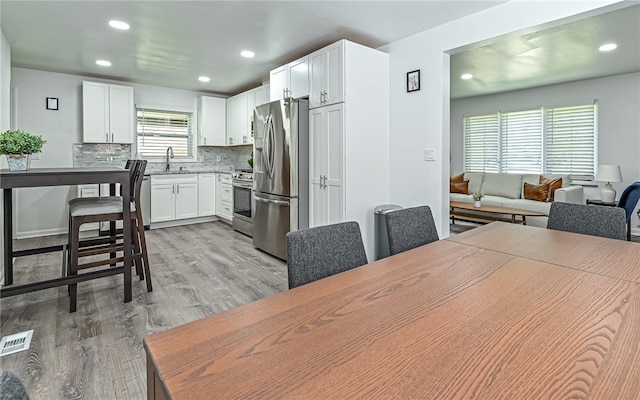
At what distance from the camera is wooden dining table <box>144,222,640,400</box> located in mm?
623

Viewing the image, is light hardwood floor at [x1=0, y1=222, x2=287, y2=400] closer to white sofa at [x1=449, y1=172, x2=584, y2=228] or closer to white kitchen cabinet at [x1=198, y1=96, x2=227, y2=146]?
white kitchen cabinet at [x1=198, y1=96, x2=227, y2=146]

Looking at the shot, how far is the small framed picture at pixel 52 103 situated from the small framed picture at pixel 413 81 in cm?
500

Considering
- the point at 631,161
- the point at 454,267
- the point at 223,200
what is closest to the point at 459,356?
the point at 454,267

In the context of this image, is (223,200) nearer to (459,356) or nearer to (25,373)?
(25,373)

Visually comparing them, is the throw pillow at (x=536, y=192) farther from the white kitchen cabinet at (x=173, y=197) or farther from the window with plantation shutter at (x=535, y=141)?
the white kitchen cabinet at (x=173, y=197)

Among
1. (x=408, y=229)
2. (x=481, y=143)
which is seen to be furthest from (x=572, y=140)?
(x=408, y=229)

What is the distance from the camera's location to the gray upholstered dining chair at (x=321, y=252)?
4.22 ft

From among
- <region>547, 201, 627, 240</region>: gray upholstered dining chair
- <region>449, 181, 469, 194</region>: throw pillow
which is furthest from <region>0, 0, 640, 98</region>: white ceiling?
<region>449, 181, 469, 194</region>: throw pillow

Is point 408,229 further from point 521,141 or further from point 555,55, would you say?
point 521,141

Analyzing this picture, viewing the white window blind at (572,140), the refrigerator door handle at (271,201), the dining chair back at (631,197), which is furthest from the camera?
the white window blind at (572,140)

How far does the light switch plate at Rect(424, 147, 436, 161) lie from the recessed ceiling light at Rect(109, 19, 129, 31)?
311cm

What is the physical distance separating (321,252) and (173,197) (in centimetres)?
487

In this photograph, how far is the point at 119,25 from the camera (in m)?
3.23

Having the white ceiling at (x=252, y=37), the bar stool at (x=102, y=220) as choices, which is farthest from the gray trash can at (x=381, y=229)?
the bar stool at (x=102, y=220)
